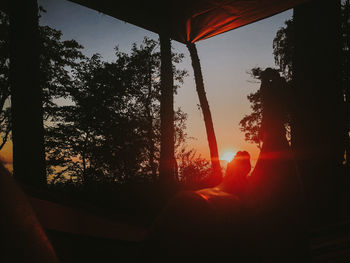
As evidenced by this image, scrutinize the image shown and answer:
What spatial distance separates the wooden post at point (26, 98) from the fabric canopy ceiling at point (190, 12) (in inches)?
90.3

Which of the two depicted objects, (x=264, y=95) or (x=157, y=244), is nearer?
(x=157, y=244)

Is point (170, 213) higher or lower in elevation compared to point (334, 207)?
higher

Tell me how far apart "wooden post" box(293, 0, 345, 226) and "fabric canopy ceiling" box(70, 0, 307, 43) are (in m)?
1.67

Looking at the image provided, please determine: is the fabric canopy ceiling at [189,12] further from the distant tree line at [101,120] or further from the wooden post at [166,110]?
the distant tree line at [101,120]

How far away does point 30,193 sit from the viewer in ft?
5.10

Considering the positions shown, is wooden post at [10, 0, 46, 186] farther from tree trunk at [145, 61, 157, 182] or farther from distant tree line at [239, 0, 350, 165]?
tree trunk at [145, 61, 157, 182]

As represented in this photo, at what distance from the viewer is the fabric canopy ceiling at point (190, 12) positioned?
574cm

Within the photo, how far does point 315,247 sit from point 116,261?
5.96 feet

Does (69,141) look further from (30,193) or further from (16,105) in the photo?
(30,193)

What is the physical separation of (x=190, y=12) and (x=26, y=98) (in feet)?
17.6

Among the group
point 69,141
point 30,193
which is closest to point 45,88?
point 69,141

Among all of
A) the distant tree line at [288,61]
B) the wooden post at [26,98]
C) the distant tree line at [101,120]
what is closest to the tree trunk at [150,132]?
the distant tree line at [101,120]

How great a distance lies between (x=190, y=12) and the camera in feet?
20.8

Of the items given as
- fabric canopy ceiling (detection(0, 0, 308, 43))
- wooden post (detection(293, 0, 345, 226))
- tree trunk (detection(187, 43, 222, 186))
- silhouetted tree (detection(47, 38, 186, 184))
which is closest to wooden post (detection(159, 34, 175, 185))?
fabric canopy ceiling (detection(0, 0, 308, 43))
